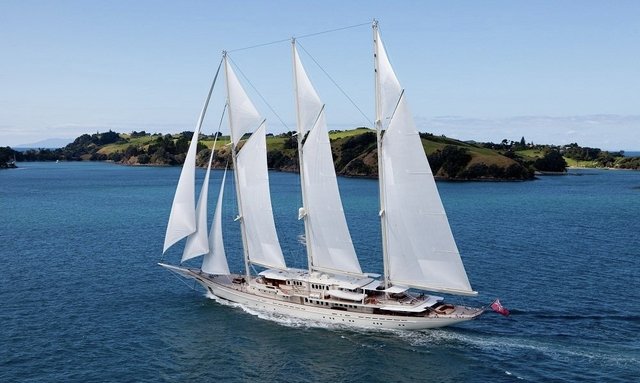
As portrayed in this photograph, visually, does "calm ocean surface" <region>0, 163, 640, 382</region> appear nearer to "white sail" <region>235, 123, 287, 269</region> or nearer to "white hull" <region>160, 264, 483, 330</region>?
"white hull" <region>160, 264, 483, 330</region>

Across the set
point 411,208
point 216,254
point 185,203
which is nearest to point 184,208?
point 185,203

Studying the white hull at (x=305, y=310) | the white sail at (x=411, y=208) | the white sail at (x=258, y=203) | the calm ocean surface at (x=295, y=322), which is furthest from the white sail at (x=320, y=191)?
the calm ocean surface at (x=295, y=322)

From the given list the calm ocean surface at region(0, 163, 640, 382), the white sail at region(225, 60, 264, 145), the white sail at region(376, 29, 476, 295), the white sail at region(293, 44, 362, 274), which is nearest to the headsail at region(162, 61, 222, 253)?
the white sail at region(225, 60, 264, 145)

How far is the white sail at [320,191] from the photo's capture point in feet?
175

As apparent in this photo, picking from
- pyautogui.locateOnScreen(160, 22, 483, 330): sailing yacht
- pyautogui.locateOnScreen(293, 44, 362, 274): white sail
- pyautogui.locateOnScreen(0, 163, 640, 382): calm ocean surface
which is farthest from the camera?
pyautogui.locateOnScreen(293, 44, 362, 274): white sail

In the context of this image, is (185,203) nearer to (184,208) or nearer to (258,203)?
(184,208)

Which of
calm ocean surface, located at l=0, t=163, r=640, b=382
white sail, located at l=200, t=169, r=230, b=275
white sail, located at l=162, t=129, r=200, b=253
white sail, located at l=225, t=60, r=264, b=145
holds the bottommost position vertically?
calm ocean surface, located at l=0, t=163, r=640, b=382

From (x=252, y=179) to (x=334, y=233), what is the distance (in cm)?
948

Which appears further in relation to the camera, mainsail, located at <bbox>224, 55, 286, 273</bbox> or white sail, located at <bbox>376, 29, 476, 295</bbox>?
mainsail, located at <bbox>224, 55, 286, 273</bbox>

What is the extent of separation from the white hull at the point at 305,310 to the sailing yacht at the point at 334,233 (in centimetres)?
9

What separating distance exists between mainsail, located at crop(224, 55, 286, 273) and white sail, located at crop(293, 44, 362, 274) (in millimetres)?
3983

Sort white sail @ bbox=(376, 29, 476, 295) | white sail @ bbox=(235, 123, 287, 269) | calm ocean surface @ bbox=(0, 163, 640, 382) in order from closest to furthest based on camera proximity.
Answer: calm ocean surface @ bbox=(0, 163, 640, 382) < white sail @ bbox=(376, 29, 476, 295) < white sail @ bbox=(235, 123, 287, 269)

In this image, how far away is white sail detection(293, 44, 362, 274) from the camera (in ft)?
175

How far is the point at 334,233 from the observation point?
5472cm
